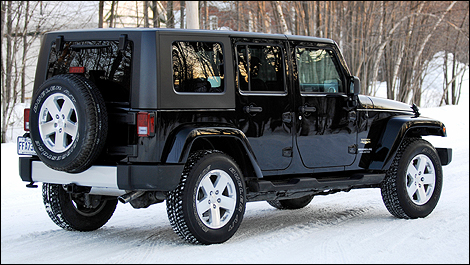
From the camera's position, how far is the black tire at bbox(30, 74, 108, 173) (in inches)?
184

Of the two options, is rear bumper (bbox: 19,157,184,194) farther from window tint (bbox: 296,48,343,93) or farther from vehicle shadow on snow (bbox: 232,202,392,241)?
window tint (bbox: 296,48,343,93)

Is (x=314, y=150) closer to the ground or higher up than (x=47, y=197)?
higher up

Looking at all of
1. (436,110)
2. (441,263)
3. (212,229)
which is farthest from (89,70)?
(436,110)

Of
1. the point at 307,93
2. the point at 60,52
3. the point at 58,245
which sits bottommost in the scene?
the point at 58,245

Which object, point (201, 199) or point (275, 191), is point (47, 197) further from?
point (275, 191)

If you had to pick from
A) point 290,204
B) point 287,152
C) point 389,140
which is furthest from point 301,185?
point 290,204

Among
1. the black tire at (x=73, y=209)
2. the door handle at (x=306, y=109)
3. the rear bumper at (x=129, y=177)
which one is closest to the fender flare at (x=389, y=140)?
the door handle at (x=306, y=109)

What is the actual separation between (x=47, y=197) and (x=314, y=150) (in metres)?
2.81

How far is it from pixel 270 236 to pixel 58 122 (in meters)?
2.29

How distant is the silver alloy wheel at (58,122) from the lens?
475 cm

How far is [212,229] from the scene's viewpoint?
16.5ft

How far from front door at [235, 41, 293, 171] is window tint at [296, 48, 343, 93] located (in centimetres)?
29

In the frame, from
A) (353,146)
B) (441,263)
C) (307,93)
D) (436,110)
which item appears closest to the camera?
(441,263)

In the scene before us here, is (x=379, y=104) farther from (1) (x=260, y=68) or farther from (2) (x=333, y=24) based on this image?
(2) (x=333, y=24)
